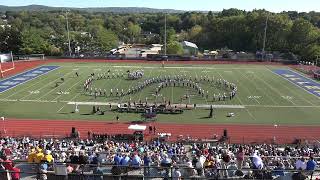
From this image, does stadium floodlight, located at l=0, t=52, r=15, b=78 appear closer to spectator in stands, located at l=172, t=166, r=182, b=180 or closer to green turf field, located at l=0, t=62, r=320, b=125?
green turf field, located at l=0, t=62, r=320, b=125

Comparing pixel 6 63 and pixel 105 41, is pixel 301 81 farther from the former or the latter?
pixel 105 41

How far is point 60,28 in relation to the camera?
491 ft

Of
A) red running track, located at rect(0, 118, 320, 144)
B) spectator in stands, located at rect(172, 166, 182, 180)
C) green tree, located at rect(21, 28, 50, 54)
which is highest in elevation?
spectator in stands, located at rect(172, 166, 182, 180)

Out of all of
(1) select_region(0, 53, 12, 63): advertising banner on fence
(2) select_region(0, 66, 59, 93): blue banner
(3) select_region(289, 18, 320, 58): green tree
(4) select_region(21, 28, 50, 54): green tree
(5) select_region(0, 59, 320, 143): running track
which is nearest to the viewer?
(5) select_region(0, 59, 320, 143): running track

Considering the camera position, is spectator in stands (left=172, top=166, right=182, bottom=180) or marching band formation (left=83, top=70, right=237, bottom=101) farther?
marching band formation (left=83, top=70, right=237, bottom=101)

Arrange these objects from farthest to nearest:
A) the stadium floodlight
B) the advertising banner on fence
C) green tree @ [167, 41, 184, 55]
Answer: green tree @ [167, 41, 184, 55], the advertising banner on fence, the stadium floodlight

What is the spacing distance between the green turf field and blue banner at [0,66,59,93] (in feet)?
3.67

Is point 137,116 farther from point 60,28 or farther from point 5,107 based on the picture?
point 60,28

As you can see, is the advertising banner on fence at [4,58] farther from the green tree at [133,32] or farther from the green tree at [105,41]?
the green tree at [133,32]

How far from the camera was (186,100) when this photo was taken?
3888 cm

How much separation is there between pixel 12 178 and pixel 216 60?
196ft

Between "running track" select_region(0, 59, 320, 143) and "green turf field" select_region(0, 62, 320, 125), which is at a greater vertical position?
"green turf field" select_region(0, 62, 320, 125)

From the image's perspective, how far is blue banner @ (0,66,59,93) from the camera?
152ft

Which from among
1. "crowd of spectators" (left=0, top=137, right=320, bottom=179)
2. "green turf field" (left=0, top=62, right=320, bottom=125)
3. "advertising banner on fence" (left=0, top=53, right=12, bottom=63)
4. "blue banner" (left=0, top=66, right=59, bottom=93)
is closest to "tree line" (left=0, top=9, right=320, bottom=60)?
"advertising banner on fence" (left=0, top=53, right=12, bottom=63)
